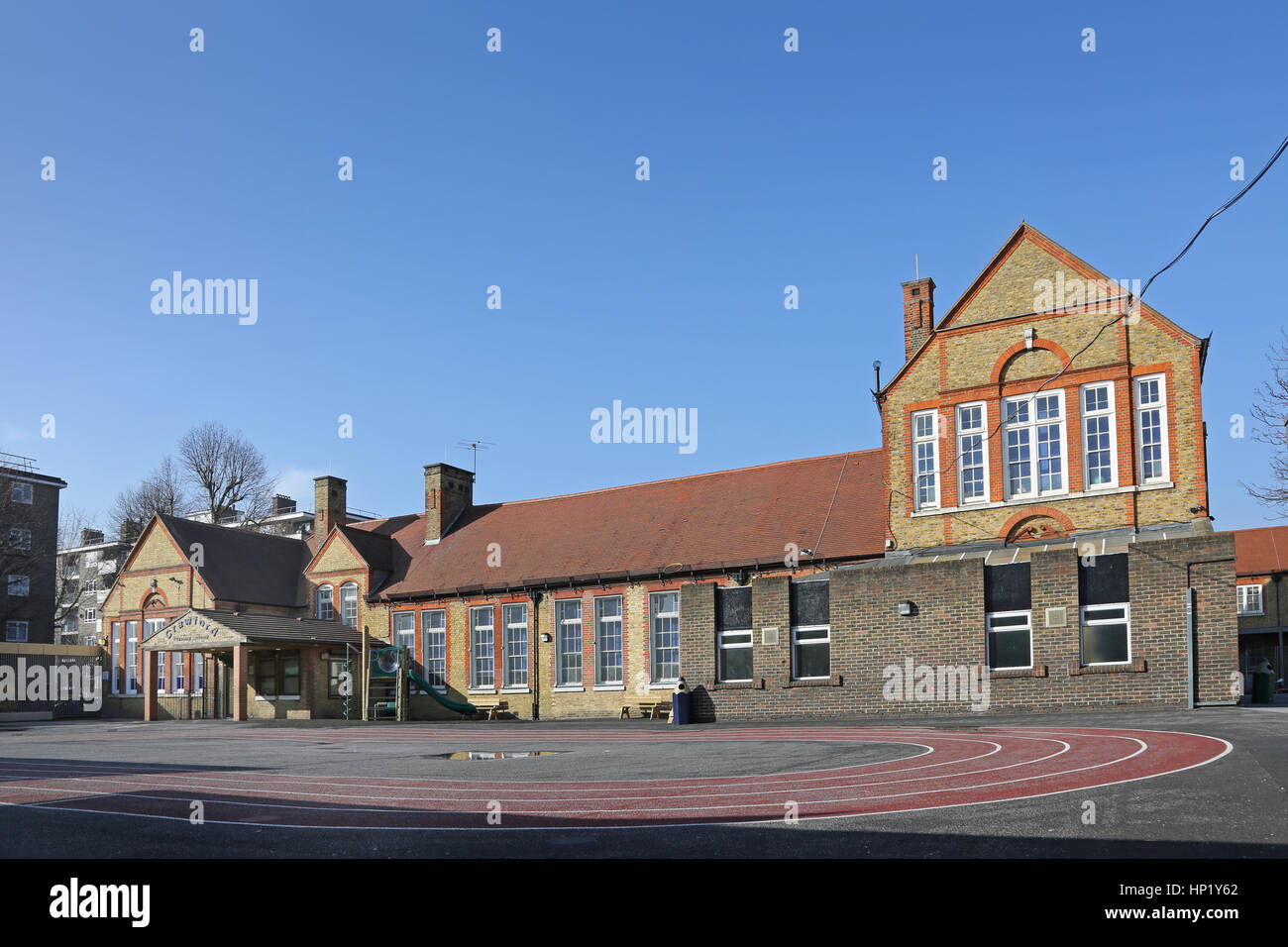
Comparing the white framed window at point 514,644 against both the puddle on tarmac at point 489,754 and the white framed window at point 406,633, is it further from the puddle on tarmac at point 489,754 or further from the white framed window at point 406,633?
the puddle on tarmac at point 489,754

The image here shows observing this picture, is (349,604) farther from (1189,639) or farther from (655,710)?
(1189,639)

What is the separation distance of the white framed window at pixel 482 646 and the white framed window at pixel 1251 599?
134 ft

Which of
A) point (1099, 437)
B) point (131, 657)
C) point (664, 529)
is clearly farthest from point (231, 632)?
point (1099, 437)

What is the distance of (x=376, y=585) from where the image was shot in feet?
147

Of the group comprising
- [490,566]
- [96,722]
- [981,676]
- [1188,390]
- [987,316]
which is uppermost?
[987,316]

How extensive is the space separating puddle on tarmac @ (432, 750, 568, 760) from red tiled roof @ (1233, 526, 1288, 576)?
46.7m

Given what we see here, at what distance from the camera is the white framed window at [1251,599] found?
57719mm

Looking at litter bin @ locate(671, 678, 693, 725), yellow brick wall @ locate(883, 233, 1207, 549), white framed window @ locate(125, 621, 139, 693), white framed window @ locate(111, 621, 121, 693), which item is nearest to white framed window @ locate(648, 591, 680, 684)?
litter bin @ locate(671, 678, 693, 725)

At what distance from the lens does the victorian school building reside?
2689 cm

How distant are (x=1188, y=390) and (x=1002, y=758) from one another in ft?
53.0

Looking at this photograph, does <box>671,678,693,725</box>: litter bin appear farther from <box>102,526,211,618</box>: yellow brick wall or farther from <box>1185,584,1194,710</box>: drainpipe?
<box>102,526,211,618</box>: yellow brick wall

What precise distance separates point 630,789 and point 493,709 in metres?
26.7
